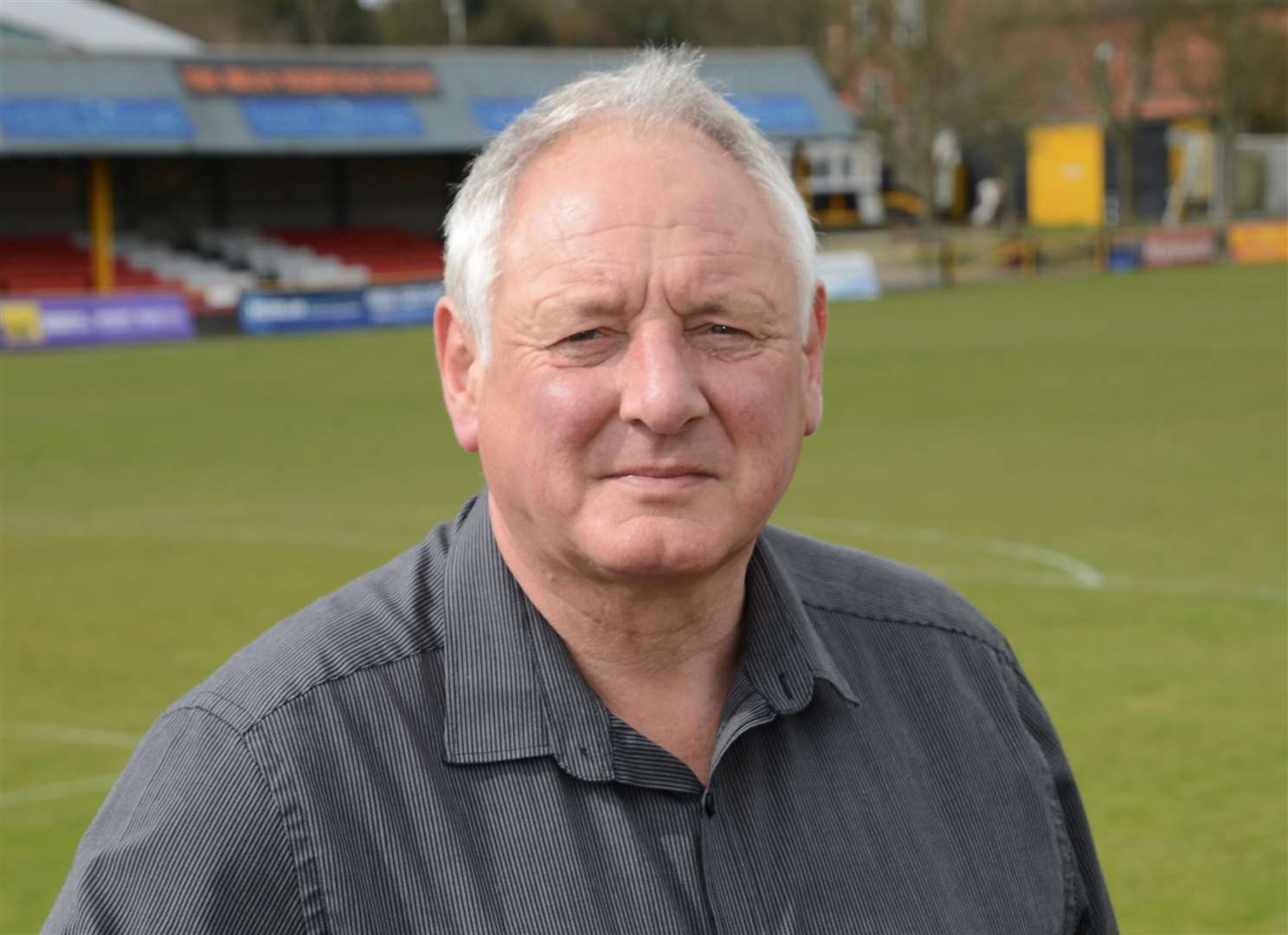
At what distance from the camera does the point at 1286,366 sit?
24688 mm

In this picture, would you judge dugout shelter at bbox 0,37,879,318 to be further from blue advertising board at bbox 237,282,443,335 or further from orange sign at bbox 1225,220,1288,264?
orange sign at bbox 1225,220,1288,264

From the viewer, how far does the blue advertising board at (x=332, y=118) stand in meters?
42.8

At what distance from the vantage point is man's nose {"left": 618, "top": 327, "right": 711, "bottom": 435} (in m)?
2.33

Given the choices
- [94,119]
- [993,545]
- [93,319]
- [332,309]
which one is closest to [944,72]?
[94,119]

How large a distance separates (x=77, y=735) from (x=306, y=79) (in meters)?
36.6

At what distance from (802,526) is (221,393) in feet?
44.3

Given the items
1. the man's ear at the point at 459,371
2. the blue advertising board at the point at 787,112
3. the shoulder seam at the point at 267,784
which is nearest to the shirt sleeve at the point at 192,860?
the shoulder seam at the point at 267,784

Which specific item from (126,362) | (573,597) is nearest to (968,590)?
(573,597)

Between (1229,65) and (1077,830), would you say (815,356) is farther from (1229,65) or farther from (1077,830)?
(1229,65)

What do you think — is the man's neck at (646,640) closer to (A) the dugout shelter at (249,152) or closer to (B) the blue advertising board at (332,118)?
(A) the dugout shelter at (249,152)

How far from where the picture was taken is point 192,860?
212cm

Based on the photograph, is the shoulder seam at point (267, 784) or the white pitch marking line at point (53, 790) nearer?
the shoulder seam at point (267, 784)

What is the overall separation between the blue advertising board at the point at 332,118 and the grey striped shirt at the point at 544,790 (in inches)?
1620

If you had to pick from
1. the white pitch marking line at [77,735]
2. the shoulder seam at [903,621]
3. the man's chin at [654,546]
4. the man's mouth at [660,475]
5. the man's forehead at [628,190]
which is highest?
the man's forehead at [628,190]
